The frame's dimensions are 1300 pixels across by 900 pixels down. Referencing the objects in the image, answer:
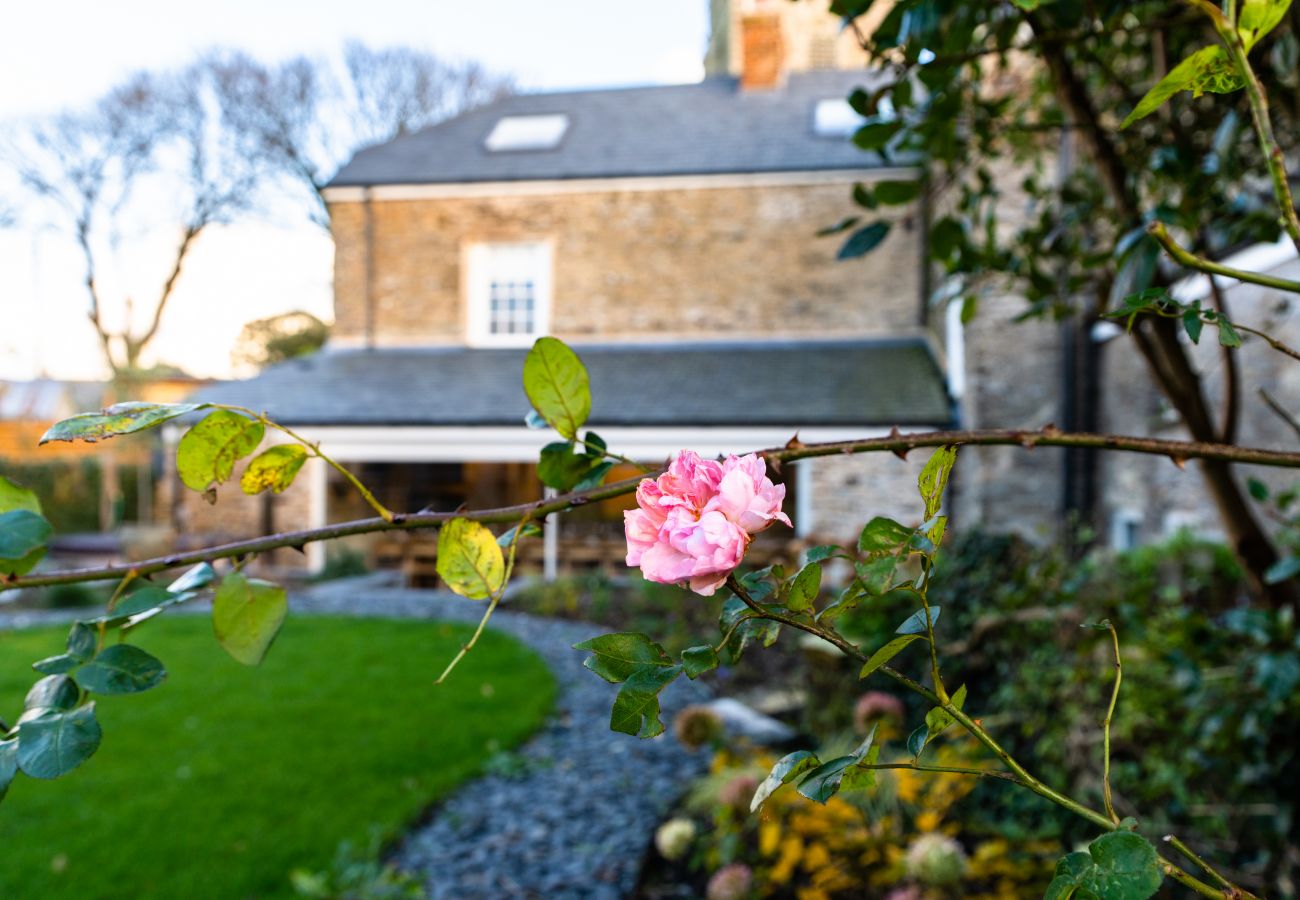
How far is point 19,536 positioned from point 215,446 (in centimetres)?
13

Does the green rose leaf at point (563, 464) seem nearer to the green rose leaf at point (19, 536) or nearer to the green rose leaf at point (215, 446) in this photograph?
the green rose leaf at point (215, 446)

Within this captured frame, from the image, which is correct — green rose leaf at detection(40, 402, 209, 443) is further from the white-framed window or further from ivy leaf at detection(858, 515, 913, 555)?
the white-framed window

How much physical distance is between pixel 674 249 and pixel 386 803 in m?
9.20

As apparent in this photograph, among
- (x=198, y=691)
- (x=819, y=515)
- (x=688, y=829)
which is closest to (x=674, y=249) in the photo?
(x=819, y=515)

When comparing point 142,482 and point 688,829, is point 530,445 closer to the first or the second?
point 688,829

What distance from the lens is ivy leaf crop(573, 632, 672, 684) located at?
54 cm

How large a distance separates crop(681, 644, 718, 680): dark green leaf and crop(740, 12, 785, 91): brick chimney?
14895 millimetres

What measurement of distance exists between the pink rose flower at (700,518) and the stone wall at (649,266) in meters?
11.4

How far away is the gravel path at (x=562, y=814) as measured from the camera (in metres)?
3.38

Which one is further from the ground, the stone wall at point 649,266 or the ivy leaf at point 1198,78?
the ivy leaf at point 1198,78

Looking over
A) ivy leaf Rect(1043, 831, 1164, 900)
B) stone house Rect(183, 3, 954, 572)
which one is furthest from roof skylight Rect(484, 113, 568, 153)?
ivy leaf Rect(1043, 831, 1164, 900)

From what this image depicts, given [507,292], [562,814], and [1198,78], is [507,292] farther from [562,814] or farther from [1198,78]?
[1198,78]

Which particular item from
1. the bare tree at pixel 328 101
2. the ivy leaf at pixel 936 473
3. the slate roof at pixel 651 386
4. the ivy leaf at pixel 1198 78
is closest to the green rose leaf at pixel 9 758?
the ivy leaf at pixel 936 473

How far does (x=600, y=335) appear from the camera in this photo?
1246 cm
